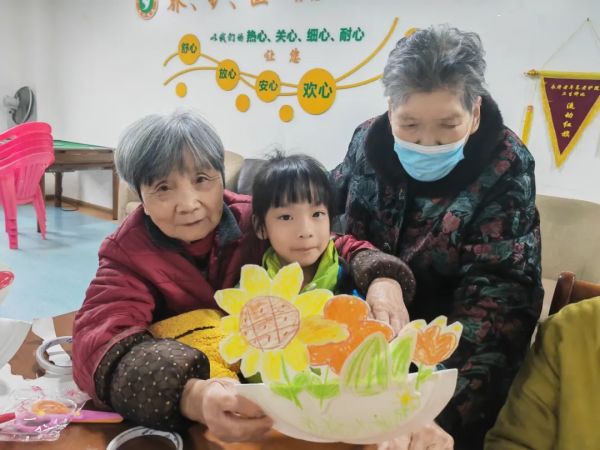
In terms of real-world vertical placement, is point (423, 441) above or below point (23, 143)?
below

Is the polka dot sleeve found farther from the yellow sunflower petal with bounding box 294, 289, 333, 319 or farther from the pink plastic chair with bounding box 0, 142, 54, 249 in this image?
the pink plastic chair with bounding box 0, 142, 54, 249

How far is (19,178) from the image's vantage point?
416 centimetres

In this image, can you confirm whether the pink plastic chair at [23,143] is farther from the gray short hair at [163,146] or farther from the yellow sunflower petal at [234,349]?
the yellow sunflower petal at [234,349]

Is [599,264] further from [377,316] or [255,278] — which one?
[255,278]

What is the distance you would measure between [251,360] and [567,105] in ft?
10.0

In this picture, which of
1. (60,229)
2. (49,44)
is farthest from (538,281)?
(49,44)

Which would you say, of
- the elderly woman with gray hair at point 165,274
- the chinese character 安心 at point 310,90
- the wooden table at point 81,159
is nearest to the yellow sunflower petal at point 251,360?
the elderly woman with gray hair at point 165,274

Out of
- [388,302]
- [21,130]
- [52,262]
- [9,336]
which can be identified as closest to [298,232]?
[388,302]

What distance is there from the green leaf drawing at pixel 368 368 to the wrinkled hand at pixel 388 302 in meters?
0.26

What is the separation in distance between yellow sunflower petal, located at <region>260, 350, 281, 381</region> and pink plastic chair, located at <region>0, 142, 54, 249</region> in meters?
4.15

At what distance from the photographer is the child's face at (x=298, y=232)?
94cm

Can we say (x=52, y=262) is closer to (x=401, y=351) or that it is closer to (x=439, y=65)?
(x=439, y=65)

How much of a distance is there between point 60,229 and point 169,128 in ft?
15.3

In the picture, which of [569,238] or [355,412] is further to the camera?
[569,238]
